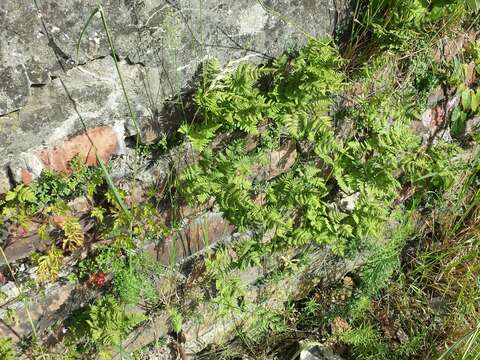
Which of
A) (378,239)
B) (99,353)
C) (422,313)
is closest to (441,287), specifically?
(422,313)

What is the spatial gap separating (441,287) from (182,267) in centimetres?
151

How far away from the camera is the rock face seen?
4.94ft

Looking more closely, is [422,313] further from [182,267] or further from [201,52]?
[201,52]

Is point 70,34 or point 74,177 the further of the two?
point 74,177


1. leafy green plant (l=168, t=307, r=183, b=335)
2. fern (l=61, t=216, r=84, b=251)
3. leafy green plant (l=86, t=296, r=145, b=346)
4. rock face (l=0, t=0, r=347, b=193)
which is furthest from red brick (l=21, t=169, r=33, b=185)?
leafy green plant (l=168, t=307, r=183, b=335)

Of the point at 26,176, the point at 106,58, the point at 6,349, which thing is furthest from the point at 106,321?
the point at 106,58

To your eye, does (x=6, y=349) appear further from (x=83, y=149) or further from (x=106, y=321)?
(x=83, y=149)

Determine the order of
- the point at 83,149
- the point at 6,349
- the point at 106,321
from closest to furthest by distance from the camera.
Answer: the point at 83,149
the point at 6,349
the point at 106,321

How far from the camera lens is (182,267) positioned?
94.8 inches

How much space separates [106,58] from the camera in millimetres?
1667

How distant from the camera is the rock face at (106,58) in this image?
1.51 metres

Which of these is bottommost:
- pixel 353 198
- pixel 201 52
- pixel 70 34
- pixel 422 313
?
pixel 422 313

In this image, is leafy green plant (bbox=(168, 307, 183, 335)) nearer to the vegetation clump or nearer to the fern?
the vegetation clump

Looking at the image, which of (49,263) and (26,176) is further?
(49,263)
